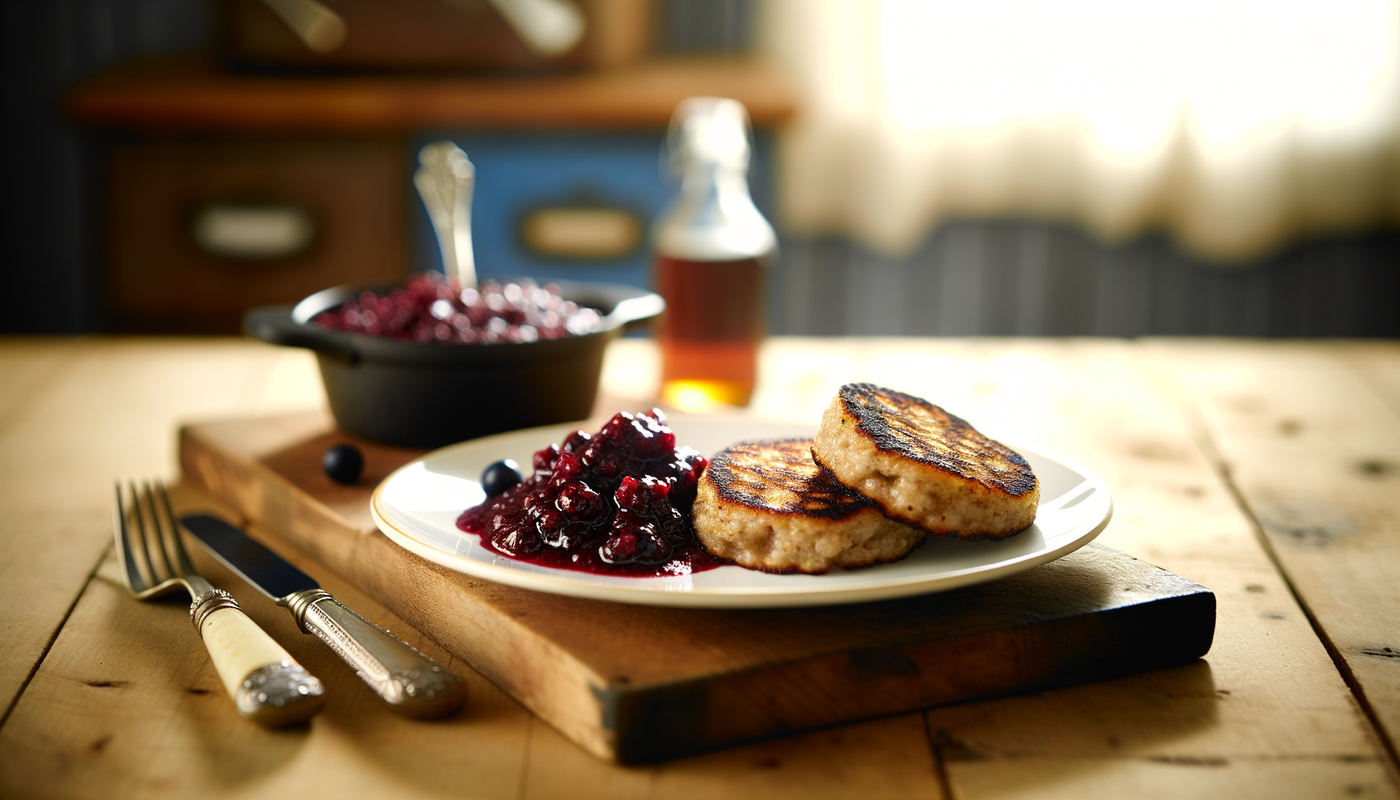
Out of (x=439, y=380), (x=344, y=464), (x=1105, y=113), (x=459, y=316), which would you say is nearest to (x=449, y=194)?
(x=459, y=316)

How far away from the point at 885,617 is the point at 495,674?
304 mm

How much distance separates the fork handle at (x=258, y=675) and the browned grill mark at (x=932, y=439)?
18.1 inches

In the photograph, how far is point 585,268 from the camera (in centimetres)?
288

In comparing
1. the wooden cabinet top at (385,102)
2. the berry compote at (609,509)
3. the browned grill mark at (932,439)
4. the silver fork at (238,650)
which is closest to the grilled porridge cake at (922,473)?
the browned grill mark at (932,439)

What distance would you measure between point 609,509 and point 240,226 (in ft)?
6.87

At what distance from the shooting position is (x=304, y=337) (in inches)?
54.8

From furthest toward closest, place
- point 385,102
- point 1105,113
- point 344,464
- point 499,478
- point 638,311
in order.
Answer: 1. point 1105,113
2. point 385,102
3. point 638,311
4. point 344,464
5. point 499,478

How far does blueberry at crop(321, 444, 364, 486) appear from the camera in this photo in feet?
4.25

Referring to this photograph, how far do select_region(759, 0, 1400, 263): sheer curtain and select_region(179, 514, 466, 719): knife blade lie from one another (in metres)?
2.48

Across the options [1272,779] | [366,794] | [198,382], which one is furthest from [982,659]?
[198,382]

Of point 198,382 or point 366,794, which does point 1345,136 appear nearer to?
point 198,382

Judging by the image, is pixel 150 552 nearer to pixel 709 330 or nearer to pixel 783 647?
pixel 783 647

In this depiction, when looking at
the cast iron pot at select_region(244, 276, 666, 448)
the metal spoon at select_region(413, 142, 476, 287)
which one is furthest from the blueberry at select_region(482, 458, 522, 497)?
the metal spoon at select_region(413, 142, 476, 287)

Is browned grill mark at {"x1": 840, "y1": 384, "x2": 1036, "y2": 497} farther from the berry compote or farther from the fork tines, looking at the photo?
the fork tines
